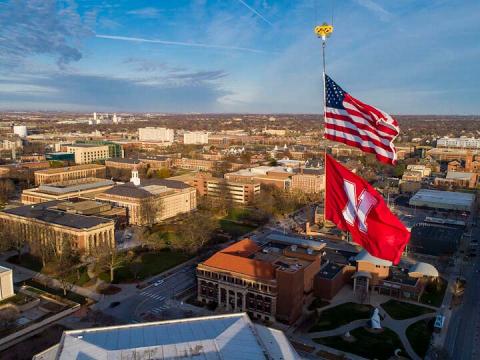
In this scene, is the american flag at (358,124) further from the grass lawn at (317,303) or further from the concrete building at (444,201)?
the concrete building at (444,201)

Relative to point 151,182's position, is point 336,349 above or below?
below

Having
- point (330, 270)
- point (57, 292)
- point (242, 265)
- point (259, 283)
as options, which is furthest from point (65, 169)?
point (330, 270)

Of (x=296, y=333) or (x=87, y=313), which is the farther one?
(x=87, y=313)

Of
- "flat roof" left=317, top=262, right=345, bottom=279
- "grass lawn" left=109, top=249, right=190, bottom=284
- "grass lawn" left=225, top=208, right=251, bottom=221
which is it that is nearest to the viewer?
"flat roof" left=317, top=262, right=345, bottom=279

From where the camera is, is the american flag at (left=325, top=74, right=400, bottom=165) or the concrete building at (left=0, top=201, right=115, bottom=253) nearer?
the american flag at (left=325, top=74, right=400, bottom=165)

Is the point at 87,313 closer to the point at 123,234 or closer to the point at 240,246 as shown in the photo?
the point at 240,246

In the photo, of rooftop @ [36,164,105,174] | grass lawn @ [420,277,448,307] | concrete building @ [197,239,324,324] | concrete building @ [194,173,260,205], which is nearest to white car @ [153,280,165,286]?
concrete building @ [197,239,324,324]

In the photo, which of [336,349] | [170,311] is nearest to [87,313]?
[170,311]

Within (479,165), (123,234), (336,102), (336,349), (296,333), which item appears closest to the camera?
(336,102)

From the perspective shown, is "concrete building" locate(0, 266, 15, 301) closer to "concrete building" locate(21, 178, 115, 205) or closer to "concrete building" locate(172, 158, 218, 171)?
"concrete building" locate(21, 178, 115, 205)
